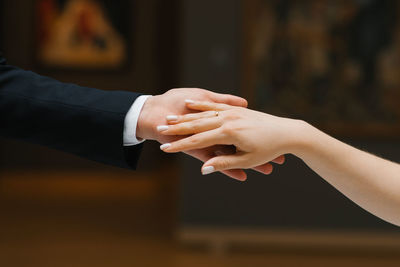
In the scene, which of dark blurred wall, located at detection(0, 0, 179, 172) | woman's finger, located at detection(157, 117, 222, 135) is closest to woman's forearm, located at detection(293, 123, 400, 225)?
woman's finger, located at detection(157, 117, 222, 135)

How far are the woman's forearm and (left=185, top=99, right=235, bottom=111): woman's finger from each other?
321mm

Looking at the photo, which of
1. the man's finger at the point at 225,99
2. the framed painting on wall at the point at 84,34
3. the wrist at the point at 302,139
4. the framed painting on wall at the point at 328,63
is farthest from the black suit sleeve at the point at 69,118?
the framed painting on wall at the point at 84,34

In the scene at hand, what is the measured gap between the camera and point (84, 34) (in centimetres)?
1125

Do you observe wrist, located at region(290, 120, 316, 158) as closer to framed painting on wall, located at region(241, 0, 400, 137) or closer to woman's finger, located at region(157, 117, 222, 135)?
woman's finger, located at region(157, 117, 222, 135)

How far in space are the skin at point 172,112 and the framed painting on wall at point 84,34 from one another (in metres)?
9.24

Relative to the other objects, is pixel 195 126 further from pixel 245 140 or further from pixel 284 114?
pixel 284 114

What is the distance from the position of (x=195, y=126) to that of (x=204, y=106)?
0.54ft

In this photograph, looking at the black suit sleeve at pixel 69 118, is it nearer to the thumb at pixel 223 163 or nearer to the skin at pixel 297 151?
the skin at pixel 297 151

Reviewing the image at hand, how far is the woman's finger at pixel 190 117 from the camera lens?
2096 mm

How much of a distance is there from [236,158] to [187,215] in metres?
4.56

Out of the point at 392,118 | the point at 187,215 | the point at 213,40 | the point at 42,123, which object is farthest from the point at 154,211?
the point at 42,123

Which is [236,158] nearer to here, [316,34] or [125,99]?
[125,99]

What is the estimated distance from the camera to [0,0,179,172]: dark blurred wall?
35.9ft

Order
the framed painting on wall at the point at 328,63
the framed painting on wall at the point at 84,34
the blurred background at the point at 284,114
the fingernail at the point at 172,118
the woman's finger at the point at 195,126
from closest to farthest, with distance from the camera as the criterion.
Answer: the woman's finger at the point at 195,126, the fingernail at the point at 172,118, the blurred background at the point at 284,114, the framed painting on wall at the point at 328,63, the framed painting on wall at the point at 84,34
